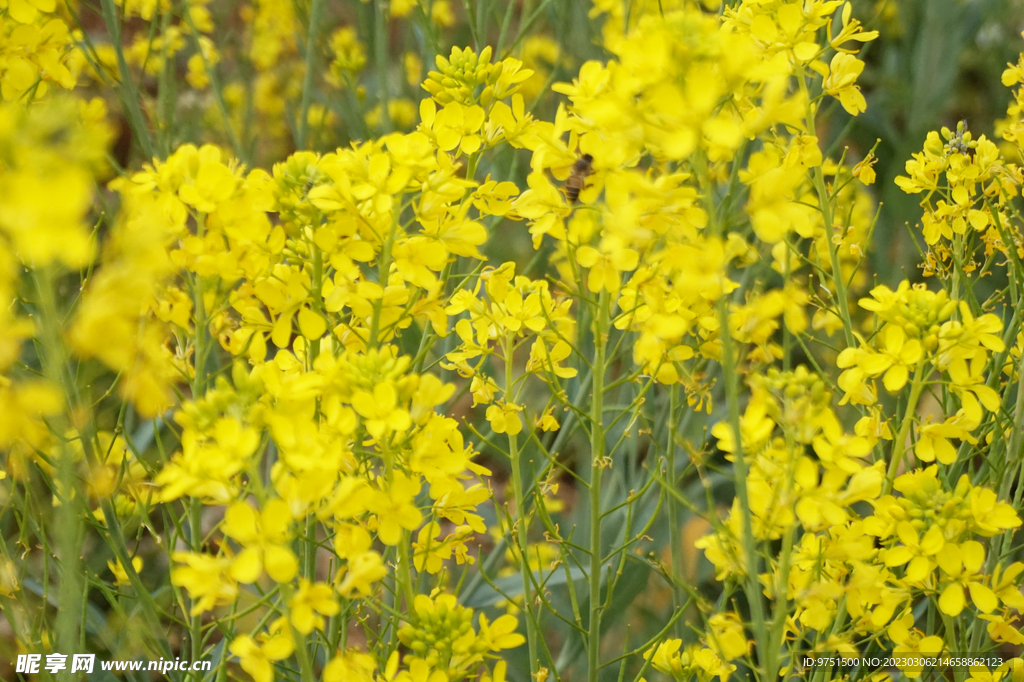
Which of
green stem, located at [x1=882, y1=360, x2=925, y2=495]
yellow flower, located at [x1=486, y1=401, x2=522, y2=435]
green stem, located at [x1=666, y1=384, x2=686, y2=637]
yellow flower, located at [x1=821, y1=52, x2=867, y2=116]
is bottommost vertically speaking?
green stem, located at [x1=666, y1=384, x2=686, y2=637]

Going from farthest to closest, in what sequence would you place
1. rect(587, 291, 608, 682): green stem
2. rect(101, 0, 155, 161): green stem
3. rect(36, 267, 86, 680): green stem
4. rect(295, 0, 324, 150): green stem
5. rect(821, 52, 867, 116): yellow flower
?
rect(295, 0, 324, 150): green stem → rect(101, 0, 155, 161): green stem → rect(821, 52, 867, 116): yellow flower → rect(587, 291, 608, 682): green stem → rect(36, 267, 86, 680): green stem

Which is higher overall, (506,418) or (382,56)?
(382,56)

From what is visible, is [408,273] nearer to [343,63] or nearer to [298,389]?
[298,389]

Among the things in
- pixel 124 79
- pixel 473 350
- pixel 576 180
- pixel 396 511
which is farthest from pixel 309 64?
pixel 396 511

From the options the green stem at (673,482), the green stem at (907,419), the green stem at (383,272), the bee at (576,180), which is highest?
the bee at (576,180)

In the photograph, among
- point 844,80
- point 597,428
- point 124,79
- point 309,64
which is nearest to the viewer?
point 597,428

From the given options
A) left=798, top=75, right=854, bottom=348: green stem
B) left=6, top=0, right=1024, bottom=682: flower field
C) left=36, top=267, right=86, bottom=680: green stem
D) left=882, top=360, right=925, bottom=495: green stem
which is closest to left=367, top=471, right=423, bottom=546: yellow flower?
left=6, top=0, right=1024, bottom=682: flower field

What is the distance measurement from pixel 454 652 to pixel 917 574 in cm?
46

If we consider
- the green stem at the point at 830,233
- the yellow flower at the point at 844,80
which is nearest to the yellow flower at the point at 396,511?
the green stem at the point at 830,233

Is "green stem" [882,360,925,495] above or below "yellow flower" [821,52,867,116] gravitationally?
below

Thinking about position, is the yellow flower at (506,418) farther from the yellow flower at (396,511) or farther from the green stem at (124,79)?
the green stem at (124,79)

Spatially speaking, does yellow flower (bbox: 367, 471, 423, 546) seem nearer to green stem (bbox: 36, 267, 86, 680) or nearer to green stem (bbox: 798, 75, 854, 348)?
green stem (bbox: 36, 267, 86, 680)

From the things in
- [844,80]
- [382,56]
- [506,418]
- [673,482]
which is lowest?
[673,482]

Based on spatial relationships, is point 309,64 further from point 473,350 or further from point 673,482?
point 673,482
